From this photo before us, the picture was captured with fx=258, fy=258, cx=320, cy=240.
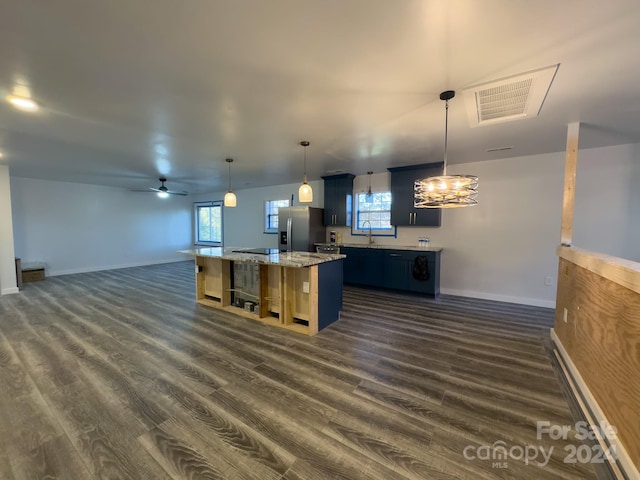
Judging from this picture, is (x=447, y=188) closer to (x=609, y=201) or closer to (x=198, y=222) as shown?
(x=609, y=201)

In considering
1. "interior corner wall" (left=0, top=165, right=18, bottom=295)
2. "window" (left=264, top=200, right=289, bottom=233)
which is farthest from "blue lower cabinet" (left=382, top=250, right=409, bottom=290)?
"interior corner wall" (left=0, top=165, right=18, bottom=295)

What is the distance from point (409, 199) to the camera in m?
5.20

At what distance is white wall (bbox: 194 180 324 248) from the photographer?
7528 mm

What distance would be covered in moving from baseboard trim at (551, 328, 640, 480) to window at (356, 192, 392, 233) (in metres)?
3.49

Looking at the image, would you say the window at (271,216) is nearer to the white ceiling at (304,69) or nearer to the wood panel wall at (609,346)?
the white ceiling at (304,69)

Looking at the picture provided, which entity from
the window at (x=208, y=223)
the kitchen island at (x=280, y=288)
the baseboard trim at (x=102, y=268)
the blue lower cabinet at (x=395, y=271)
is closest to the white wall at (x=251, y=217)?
the window at (x=208, y=223)

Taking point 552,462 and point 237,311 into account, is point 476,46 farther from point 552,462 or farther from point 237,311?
point 237,311

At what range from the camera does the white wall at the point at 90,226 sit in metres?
6.32

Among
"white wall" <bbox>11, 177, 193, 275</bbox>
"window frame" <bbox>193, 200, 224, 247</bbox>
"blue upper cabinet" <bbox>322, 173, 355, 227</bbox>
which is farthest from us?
"window frame" <bbox>193, 200, 224, 247</bbox>

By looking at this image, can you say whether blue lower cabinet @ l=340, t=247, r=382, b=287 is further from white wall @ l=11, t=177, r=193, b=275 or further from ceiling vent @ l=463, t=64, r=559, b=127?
white wall @ l=11, t=177, r=193, b=275

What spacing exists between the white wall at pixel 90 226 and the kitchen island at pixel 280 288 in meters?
5.14

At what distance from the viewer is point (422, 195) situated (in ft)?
8.11

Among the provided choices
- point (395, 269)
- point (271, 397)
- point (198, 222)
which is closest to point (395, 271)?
point (395, 269)

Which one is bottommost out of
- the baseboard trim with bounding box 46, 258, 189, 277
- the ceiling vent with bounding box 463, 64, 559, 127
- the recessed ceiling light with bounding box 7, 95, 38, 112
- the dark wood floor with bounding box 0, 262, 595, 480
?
the dark wood floor with bounding box 0, 262, 595, 480
